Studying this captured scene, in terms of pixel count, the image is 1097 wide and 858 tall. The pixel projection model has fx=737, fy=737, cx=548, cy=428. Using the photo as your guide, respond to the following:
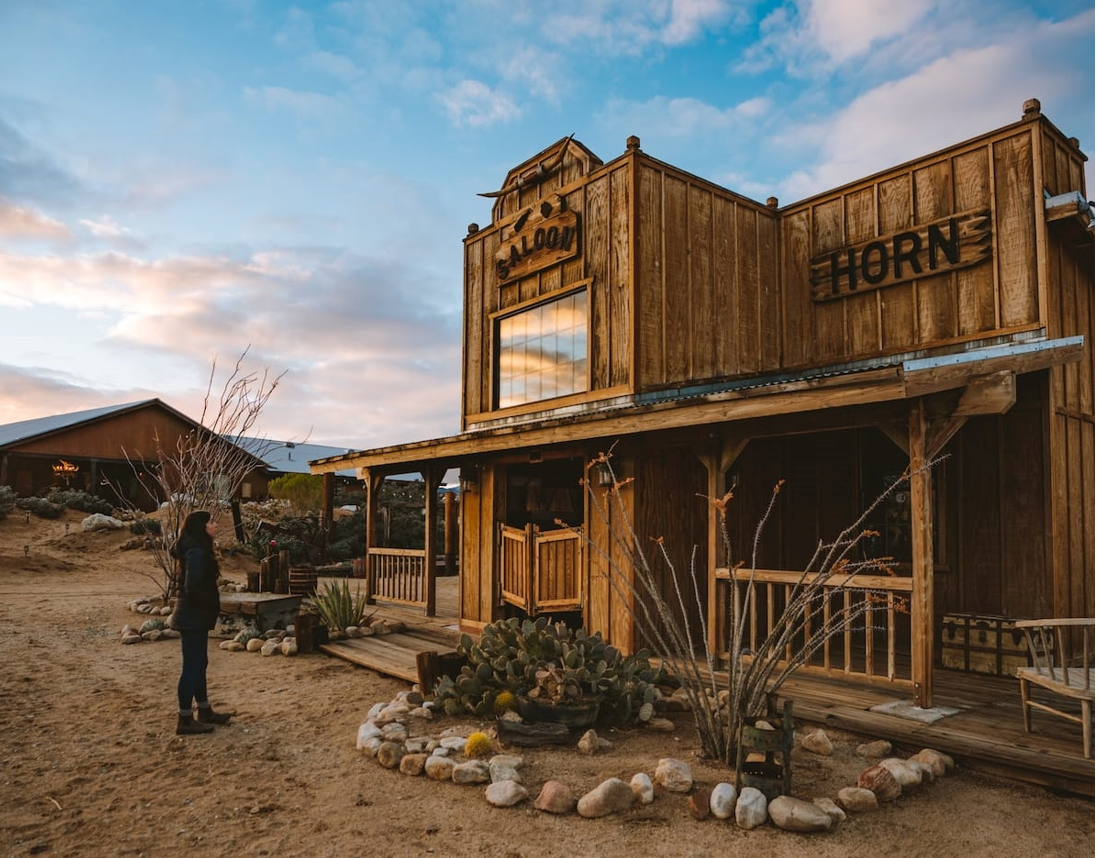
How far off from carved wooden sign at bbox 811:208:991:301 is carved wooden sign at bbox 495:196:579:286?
10.3 feet

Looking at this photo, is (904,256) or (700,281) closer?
(904,256)

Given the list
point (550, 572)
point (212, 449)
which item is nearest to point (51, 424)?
point (212, 449)

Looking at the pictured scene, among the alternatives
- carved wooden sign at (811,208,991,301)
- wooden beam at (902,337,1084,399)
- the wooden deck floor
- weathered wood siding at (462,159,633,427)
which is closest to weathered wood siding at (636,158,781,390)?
weathered wood siding at (462,159,633,427)

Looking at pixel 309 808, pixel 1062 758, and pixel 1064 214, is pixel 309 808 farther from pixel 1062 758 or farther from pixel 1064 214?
pixel 1064 214

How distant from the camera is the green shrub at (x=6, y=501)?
2078cm

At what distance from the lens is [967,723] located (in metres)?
5.07

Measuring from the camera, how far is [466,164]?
13344mm

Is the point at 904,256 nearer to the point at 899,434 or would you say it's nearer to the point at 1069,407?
the point at 1069,407

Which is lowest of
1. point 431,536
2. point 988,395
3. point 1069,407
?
point 431,536

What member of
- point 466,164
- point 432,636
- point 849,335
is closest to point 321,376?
point 466,164

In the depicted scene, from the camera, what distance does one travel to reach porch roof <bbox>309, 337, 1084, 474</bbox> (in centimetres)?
500

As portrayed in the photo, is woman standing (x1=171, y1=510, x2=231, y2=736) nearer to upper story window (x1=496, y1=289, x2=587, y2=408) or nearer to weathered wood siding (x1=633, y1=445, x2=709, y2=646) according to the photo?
weathered wood siding (x1=633, y1=445, x2=709, y2=646)

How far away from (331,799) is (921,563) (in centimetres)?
428

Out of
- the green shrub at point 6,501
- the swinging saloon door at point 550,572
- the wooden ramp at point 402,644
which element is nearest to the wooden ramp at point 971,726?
the swinging saloon door at point 550,572
